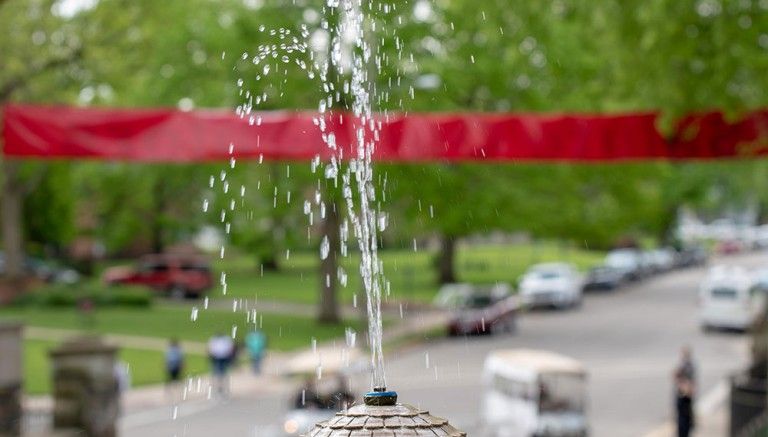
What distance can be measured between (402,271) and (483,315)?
1387 inches

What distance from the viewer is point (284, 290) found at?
56.3 meters

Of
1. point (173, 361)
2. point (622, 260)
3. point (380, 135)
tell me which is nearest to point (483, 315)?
point (173, 361)

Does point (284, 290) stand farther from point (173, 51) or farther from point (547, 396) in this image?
point (547, 396)

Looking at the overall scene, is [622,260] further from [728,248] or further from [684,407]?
[684,407]

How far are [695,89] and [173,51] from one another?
25.9m

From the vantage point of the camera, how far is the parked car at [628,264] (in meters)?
65.3

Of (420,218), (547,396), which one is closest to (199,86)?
(420,218)

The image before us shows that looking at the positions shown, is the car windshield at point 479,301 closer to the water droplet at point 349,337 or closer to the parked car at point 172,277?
the water droplet at point 349,337

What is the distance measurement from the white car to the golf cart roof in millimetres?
27735

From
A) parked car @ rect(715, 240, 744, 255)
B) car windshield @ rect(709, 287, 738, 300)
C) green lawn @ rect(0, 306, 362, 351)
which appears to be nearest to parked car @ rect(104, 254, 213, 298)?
green lawn @ rect(0, 306, 362, 351)

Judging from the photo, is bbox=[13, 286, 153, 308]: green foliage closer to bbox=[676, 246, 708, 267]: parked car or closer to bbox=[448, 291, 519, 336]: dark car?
bbox=[448, 291, 519, 336]: dark car

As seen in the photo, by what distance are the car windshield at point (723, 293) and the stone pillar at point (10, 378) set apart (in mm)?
27469

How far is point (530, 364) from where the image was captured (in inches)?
836

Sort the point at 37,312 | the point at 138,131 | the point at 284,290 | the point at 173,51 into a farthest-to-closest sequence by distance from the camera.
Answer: the point at 284,290 → the point at 37,312 → the point at 173,51 → the point at 138,131
